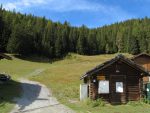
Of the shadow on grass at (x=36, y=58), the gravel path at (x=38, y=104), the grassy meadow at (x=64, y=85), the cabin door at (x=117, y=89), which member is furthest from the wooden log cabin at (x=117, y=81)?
the shadow on grass at (x=36, y=58)

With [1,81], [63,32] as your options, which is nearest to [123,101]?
[1,81]

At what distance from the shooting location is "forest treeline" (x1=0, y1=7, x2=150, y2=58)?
4617 inches

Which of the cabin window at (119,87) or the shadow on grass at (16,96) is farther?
the cabin window at (119,87)

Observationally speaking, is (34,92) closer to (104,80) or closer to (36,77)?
(104,80)

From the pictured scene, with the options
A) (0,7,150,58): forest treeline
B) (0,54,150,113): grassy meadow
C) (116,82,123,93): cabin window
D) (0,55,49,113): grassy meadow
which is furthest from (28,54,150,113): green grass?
(0,7,150,58): forest treeline

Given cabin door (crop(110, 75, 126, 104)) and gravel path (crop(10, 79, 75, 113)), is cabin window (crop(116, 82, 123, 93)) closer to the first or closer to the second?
cabin door (crop(110, 75, 126, 104))

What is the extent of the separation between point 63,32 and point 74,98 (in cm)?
10346

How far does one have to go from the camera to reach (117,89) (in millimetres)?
39781

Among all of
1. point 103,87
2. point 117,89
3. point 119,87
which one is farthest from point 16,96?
point 119,87

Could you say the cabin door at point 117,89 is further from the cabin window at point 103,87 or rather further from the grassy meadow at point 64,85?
the grassy meadow at point 64,85

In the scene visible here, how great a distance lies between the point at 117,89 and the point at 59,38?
101 meters

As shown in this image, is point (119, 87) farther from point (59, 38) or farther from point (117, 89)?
point (59, 38)

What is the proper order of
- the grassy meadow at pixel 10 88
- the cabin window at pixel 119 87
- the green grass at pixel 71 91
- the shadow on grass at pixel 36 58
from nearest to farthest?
the green grass at pixel 71 91, the grassy meadow at pixel 10 88, the cabin window at pixel 119 87, the shadow on grass at pixel 36 58

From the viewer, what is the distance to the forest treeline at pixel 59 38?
385 feet
